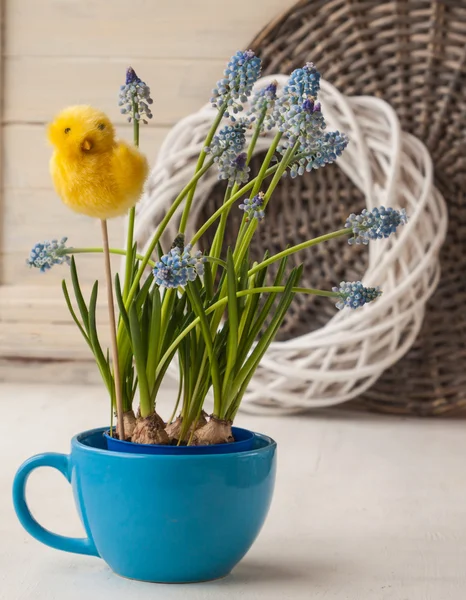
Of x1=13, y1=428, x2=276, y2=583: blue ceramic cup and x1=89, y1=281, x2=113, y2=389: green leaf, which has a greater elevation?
x1=89, y1=281, x2=113, y2=389: green leaf

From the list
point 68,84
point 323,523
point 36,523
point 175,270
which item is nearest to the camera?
point 175,270

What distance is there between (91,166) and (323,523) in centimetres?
32

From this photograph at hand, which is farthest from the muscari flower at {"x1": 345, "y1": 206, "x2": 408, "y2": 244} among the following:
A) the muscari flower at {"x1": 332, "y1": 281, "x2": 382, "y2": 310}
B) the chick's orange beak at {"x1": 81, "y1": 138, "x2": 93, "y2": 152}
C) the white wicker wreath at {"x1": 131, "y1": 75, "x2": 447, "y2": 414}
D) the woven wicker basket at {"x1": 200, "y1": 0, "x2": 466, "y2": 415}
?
the woven wicker basket at {"x1": 200, "y1": 0, "x2": 466, "y2": 415}

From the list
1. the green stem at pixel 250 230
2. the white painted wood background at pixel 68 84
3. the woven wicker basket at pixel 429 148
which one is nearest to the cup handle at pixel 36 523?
the green stem at pixel 250 230

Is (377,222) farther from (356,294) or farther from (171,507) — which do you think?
(171,507)

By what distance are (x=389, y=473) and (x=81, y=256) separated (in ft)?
2.36

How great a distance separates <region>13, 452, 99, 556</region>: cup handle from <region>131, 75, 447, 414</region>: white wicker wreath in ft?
1.84

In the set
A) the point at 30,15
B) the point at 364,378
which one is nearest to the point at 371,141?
the point at 364,378

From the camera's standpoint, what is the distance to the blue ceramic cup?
412 mm

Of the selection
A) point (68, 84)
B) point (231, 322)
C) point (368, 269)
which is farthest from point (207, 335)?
point (68, 84)

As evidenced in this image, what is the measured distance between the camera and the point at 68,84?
135 cm

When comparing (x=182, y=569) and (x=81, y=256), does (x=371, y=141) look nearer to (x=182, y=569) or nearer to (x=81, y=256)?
(x=81, y=256)

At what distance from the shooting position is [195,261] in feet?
1.20

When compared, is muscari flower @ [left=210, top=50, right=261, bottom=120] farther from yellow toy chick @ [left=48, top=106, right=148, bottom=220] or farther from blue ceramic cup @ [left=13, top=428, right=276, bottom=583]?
blue ceramic cup @ [left=13, top=428, right=276, bottom=583]
